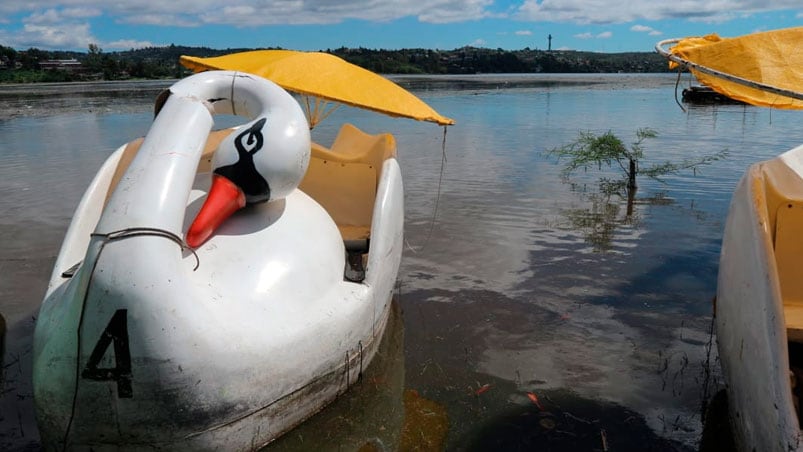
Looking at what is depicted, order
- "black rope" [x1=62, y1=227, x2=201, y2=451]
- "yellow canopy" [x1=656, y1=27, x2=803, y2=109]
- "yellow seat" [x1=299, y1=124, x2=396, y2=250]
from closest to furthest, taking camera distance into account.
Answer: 1. "black rope" [x1=62, y1=227, x2=201, y2=451]
2. "yellow canopy" [x1=656, y1=27, x2=803, y2=109]
3. "yellow seat" [x1=299, y1=124, x2=396, y2=250]

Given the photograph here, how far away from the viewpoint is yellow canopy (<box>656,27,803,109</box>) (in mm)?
4785

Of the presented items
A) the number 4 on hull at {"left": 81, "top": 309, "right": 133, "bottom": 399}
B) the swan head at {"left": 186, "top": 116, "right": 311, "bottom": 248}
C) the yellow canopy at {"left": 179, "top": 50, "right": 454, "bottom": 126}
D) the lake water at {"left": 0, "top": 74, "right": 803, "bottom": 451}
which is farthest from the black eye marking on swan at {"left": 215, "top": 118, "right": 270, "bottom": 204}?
the yellow canopy at {"left": 179, "top": 50, "right": 454, "bottom": 126}

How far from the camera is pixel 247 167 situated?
13.0 feet

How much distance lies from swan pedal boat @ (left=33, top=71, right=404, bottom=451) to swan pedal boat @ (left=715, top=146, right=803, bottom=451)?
219cm

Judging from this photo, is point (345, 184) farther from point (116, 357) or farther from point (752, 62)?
point (116, 357)

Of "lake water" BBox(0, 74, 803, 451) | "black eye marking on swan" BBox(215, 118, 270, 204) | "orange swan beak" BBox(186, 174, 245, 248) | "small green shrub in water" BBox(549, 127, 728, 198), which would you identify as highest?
"black eye marking on swan" BBox(215, 118, 270, 204)

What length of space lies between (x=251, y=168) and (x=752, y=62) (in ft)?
11.9

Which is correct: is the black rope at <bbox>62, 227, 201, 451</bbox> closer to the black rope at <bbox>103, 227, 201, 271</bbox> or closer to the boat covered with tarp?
the black rope at <bbox>103, 227, 201, 271</bbox>

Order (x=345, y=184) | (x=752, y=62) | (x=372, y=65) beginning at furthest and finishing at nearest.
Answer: (x=372, y=65) → (x=345, y=184) → (x=752, y=62)

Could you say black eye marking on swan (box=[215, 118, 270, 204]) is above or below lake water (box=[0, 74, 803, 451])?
above

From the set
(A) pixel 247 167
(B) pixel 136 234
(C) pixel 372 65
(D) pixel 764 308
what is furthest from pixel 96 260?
(C) pixel 372 65

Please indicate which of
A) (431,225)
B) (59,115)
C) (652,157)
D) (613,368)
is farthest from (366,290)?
(59,115)

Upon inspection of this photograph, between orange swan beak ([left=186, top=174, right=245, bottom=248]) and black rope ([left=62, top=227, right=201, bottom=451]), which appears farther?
orange swan beak ([left=186, top=174, right=245, bottom=248])

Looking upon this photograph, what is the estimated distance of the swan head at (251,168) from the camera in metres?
3.90
